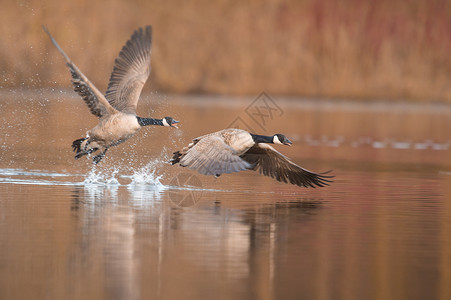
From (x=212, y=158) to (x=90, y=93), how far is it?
301 cm

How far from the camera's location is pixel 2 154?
65.5 ft

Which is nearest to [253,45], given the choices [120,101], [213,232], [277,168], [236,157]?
[120,101]

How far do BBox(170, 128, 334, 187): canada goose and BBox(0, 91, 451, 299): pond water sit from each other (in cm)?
35

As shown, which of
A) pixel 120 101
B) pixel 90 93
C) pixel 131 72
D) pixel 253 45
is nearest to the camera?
pixel 90 93

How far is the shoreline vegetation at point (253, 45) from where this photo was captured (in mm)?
82500

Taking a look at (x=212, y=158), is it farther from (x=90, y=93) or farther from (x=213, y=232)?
(x=90, y=93)

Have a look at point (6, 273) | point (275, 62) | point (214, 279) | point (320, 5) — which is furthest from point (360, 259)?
point (320, 5)

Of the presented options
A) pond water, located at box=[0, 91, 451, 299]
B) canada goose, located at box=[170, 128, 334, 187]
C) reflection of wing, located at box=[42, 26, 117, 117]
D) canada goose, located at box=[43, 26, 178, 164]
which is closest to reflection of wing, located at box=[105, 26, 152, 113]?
canada goose, located at box=[43, 26, 178, 164]

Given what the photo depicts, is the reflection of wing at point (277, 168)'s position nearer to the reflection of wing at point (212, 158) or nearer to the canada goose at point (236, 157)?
the canada goose at point (236, 157)

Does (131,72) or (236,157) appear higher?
(131,72)

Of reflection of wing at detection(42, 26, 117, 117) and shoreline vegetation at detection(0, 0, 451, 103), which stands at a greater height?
shoreline vegetation at detection(0, 0, 451, 103)

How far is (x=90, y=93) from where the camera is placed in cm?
1511

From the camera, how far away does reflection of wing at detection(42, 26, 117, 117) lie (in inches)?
574

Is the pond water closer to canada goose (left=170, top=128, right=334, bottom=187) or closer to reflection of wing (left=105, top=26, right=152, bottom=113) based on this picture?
canada goose (left=170, top=128, right=334, bottom=187)
